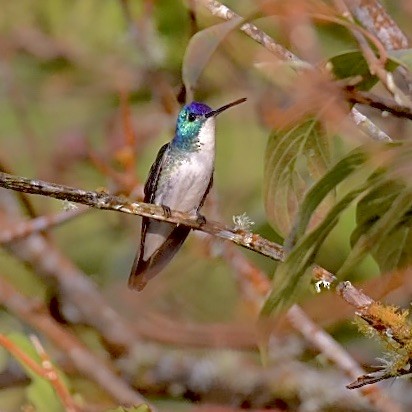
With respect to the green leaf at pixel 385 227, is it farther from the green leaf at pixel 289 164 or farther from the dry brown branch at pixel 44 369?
the dry brown branch at pixel 44 369

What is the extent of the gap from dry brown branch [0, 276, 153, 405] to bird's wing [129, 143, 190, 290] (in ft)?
0.57

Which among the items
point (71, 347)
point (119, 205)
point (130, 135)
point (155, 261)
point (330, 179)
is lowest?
point (71, 347)

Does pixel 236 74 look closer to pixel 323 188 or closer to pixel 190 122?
pixel 190 122

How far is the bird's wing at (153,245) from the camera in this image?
2.07 metres

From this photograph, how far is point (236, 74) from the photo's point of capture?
232cm

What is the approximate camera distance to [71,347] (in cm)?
197

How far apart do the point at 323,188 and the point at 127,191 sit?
1.03 m

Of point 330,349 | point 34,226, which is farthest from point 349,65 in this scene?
point 34,226

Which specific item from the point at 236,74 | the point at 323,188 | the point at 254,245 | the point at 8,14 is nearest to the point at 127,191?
the point at 236,74

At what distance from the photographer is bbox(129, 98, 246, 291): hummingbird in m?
2.10

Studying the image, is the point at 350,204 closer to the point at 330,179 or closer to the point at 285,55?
the point at 330,179

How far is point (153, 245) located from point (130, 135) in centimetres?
33

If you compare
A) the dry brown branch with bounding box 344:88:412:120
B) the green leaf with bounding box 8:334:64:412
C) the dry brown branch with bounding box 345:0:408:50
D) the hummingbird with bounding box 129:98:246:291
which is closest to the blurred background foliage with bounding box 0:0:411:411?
the hummingbird with bounding box 129:98:246:291

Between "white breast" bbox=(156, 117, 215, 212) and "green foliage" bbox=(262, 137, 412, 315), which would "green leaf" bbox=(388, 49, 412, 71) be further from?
"white breast" bbox=(156, 117, 215, 212)
